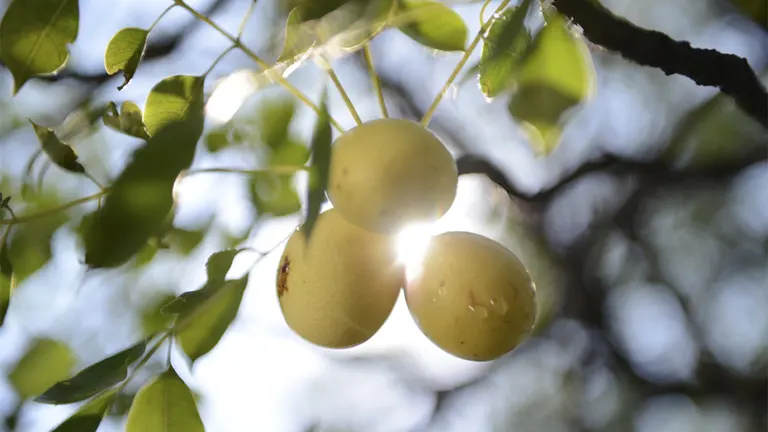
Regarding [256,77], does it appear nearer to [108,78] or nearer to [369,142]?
[369,142]

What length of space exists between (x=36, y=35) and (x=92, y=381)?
25 centimetres

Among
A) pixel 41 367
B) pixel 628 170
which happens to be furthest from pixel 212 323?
pixel 628 170

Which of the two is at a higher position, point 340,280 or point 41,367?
point 340,280

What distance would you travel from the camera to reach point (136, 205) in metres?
0.30

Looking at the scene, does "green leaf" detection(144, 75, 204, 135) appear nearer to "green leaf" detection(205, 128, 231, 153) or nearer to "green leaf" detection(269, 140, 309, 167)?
"green leaf" detection(269, 140, 309, 167)

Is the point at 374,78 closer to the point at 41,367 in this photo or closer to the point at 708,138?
the point at 41,367

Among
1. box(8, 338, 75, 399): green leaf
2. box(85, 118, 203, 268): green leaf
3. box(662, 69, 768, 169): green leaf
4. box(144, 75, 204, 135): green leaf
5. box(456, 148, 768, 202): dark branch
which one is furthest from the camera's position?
box(662, 69, 768, 169): green leaf

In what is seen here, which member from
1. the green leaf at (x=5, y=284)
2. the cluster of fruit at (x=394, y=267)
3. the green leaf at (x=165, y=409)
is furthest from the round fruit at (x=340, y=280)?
the green leaf at (x=5, y=284)

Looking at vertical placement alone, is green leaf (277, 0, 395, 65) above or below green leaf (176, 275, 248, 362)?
above

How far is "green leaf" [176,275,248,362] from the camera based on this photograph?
455mm

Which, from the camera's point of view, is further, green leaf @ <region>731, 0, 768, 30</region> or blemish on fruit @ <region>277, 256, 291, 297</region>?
blemish on fruit @ <region>277, 256, 291, 297</region>

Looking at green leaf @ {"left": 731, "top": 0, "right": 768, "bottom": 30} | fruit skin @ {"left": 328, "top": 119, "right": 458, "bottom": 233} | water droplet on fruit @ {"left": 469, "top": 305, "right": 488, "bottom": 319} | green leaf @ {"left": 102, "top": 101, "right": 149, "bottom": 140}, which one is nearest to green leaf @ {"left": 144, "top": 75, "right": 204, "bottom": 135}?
green leaf @ {"left": 102, "top": 101, "right": 149, "bottom": 140}

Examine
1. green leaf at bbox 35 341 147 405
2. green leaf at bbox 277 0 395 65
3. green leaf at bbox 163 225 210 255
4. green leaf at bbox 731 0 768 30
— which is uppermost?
green leaf at bbox 731 0 768 30

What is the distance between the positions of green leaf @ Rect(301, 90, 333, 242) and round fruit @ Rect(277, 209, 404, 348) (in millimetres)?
170
